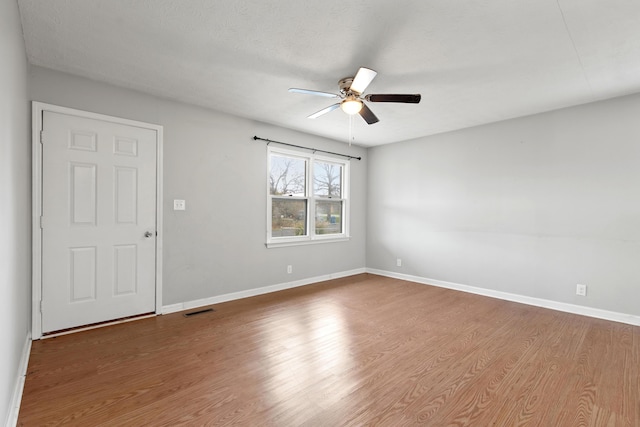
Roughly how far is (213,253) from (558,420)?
11.8 feet

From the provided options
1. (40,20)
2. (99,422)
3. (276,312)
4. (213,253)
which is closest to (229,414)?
(99,422)

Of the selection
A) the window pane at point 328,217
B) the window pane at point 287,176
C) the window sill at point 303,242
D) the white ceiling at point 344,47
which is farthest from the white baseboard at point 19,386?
the window pane at point 328,217

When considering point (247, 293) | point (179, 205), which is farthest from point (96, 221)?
point (247, 293)

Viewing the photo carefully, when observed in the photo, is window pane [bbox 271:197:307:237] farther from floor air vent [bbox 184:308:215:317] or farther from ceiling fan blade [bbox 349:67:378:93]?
ceiling fan blade [bbox 349:67:378:93]

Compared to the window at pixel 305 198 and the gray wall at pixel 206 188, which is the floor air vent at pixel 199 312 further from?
Result: the window at pixel 305 198

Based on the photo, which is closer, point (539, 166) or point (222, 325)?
point (222, 325)

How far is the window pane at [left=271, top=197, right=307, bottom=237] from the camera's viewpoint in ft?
15.4

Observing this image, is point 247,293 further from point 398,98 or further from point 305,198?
point 398,98

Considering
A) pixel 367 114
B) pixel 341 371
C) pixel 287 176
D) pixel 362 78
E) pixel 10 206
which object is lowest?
pixel 341 371

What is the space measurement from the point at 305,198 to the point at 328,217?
2.25 feet

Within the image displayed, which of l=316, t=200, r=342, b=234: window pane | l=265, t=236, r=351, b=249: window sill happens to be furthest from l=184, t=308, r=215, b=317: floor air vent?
l=316, t=200, r=342, b=234: window pane

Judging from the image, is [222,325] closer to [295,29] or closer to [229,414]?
[229,414]

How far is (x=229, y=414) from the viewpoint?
1.82 metres

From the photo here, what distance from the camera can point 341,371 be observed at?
231cm
